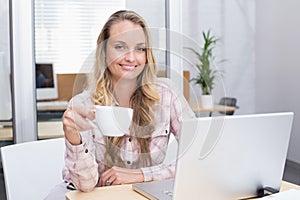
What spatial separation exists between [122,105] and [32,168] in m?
0.58

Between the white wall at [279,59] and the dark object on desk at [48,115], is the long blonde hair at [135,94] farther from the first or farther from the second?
the white wall at [279,59]

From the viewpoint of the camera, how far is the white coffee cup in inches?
54.1

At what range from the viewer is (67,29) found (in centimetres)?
338

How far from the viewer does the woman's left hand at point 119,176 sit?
5.25 feet

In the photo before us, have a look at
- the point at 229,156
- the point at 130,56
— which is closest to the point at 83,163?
the point at 130,56

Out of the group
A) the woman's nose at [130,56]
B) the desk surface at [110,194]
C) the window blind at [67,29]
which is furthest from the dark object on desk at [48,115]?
the woman's nose at [130,56]

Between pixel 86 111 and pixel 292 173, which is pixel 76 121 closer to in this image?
pixel 86 111

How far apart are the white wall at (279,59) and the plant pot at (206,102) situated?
8.97 ft

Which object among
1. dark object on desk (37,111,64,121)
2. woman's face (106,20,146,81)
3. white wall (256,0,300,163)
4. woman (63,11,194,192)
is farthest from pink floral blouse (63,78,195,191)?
white wall (256,0,300,163)

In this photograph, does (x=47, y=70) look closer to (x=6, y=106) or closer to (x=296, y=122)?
(x=6, y=106)

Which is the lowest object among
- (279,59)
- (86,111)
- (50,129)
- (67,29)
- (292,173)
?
(292,173)

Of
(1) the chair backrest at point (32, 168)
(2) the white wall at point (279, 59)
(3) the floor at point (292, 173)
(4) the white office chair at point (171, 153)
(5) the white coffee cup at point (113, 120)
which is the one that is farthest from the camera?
(2) the white wall at point (279, 59)

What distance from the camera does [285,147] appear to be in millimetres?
1379

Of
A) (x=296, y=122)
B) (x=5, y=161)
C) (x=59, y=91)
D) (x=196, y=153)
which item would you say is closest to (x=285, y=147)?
(x=196, y=153)
